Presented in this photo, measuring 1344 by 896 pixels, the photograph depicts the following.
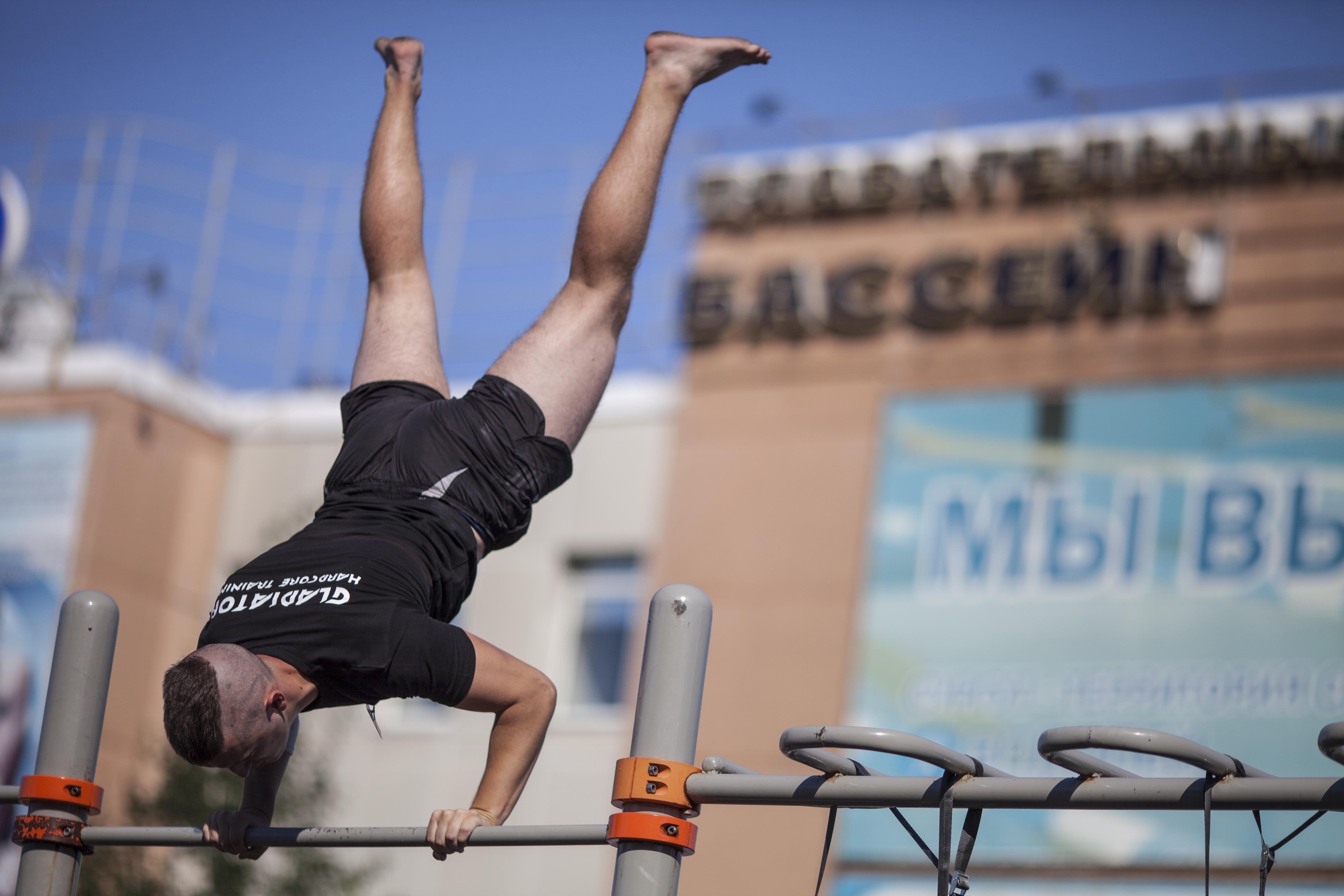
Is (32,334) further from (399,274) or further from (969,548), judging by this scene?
(399,274)

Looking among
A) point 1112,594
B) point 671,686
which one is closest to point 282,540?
point 1112,594

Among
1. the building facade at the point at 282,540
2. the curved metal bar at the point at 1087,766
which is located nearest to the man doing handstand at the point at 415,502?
the curved metal bar at the point at 1087,766

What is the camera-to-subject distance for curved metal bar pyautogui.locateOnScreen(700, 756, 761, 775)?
2.96 m

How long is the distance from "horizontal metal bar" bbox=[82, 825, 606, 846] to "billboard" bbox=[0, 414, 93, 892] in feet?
34.9

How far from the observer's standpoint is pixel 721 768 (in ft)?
9.80

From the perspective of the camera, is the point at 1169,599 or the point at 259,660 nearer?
the point at 259,660

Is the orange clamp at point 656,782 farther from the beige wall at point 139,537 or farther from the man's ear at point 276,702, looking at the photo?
the beige wall at point 139,537

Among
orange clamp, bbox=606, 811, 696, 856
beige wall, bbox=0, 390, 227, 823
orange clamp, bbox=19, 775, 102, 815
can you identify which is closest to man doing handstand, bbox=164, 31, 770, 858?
orange clamp, bbox=19, 775, 102, 815

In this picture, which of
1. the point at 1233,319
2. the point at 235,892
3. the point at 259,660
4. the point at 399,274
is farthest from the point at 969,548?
the point at 259,660

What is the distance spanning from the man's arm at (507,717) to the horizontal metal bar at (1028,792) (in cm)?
68

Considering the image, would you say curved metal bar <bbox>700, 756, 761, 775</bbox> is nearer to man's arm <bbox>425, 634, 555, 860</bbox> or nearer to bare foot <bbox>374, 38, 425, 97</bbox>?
man's arm <bbox>425, 634, 555, 860</bbox>

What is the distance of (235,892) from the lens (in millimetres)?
11055

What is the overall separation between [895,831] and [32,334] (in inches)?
364

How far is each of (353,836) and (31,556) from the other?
1227cm
